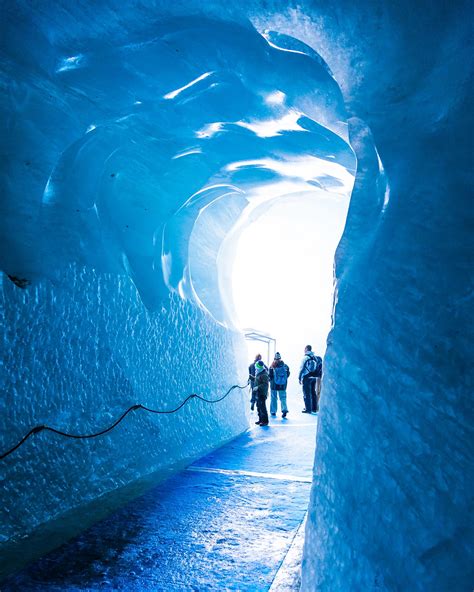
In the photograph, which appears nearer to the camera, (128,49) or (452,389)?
(452,389)

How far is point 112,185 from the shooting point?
4.43 meters

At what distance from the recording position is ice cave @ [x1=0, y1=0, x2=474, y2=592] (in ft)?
4.90

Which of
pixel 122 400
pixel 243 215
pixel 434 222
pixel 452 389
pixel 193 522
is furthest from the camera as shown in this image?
pixel 243 215

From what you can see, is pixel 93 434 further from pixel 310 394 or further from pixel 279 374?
pixel 310 394

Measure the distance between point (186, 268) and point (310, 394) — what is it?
5099 mm

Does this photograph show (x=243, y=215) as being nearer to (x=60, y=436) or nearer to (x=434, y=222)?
(x=60, y=436)

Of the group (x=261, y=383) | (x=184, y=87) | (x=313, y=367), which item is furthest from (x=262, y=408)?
(x=184, y=87)

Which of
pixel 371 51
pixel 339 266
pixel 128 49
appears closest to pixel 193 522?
pixel 339 266

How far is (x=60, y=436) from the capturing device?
3166mm

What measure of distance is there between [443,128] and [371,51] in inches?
29.6

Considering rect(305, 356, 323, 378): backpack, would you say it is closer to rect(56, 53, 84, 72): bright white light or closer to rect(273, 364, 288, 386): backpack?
rect(273, 364, 288, 386): backpack

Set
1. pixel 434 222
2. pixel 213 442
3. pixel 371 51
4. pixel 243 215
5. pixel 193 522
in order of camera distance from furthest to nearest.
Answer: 1. pixel 243 215
2. pixel 213 442
3. pixel 193 522
4. pixel 371 51
5. pixel 434 222

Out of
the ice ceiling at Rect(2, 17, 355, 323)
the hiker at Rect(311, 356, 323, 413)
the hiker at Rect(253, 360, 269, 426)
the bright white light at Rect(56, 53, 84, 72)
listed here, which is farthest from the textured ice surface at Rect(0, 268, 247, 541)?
the hiker at Rect(311, 356, 323, 413)

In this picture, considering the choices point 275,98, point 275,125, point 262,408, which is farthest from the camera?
point 262,408
